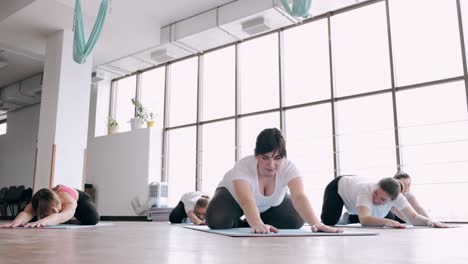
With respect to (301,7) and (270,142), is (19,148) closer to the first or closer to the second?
(301,7)

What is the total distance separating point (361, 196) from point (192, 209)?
1664mm

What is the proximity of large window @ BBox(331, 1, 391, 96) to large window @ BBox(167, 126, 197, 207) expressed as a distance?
2613 mm

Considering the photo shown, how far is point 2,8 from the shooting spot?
5.56m

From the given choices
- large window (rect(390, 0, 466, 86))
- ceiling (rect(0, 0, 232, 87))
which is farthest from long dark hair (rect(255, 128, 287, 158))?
ceiling (rect(0, 0, 232, 87))

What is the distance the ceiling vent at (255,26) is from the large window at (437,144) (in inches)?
74.1

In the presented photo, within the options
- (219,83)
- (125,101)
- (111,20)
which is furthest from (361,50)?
(125,101)

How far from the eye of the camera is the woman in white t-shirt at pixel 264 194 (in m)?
1.97

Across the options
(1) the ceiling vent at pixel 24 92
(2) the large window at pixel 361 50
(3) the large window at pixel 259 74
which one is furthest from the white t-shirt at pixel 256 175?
(1) the ceiling vent at pixel 24 92

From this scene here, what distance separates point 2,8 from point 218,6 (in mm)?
2785

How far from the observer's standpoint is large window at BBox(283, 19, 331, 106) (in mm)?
5566

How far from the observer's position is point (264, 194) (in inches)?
89.7

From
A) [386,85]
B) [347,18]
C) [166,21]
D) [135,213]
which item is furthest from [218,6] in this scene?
[135,213]

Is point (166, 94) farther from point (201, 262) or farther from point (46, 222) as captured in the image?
point (201, 262)

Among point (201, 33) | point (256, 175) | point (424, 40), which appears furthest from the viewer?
point (201, 33)
